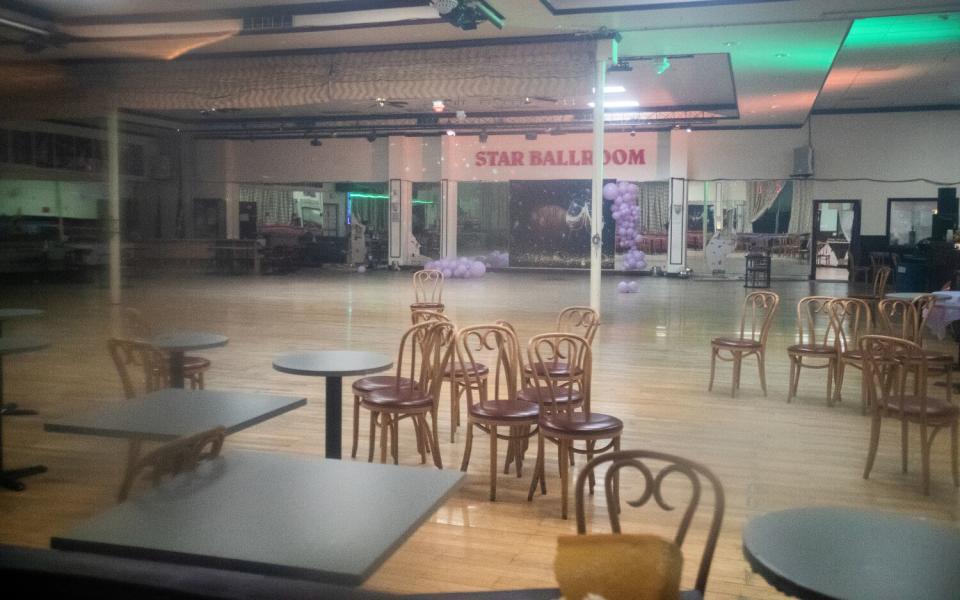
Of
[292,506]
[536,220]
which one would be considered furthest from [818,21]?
[536,220]

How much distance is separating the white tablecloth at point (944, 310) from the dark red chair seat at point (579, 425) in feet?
14.2

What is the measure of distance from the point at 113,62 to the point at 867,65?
11.0 meters

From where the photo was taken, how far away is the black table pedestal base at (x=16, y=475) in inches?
144

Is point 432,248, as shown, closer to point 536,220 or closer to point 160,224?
point 536,220

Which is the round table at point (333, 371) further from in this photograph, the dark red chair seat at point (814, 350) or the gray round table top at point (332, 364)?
the dark red chair seat at point (814, 350)

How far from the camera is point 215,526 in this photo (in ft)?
5.36

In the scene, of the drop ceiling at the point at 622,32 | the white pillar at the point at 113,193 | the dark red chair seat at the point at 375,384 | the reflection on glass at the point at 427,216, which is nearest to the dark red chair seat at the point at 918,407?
the dark red chair seat at the point at 375,384

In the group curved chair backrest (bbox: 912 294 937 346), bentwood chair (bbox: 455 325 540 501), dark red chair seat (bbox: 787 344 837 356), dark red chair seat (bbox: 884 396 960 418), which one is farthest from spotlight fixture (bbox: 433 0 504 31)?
dark red chair seat (bbox: 884 396 960 418)

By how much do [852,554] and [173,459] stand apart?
162 cm

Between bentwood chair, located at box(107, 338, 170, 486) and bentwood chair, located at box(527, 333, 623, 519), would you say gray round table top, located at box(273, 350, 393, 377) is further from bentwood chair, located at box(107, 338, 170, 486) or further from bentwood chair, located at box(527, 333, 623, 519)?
bentwood chair, located at box(527, 333, 623, 519)

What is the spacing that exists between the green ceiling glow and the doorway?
7557 millimetres

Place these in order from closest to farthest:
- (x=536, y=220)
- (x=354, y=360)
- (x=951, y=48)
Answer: (x=354, y=360) < (x=951, y=48) < (x=536, y=220)

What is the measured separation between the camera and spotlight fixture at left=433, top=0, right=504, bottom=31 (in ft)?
23.1

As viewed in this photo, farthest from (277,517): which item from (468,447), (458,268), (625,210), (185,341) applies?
(625,210)
